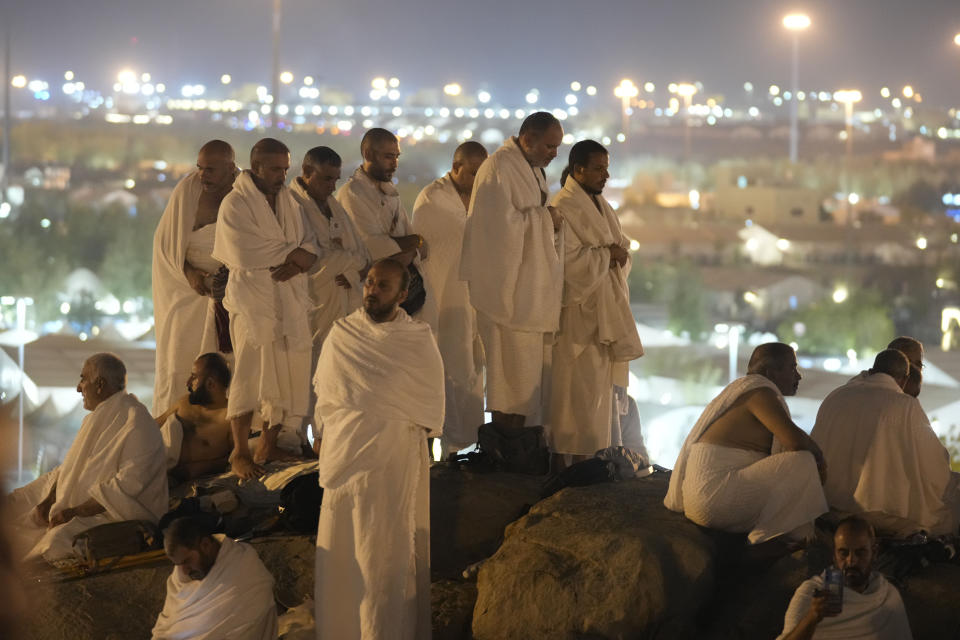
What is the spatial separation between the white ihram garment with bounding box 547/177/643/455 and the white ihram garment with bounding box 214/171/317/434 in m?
1.58

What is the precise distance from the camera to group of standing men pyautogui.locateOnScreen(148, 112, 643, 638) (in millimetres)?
7715

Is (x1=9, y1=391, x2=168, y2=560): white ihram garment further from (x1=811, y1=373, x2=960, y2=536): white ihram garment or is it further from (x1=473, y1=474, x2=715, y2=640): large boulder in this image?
(x1=811, y1=373, x2=960, y2=536): white ihram garment

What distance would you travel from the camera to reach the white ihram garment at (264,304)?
25.4 ft

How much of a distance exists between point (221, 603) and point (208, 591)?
0.09 metres

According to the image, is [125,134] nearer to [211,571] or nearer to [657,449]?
[657,449]

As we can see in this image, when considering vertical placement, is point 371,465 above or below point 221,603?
above

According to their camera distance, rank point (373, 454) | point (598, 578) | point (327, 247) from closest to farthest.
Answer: point (373, 454)
point (598, 578)
point (327, 247)

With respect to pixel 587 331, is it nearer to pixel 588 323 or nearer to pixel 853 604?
pixel 588 323

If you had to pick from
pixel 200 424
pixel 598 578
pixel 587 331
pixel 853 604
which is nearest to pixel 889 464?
pixel 853 604

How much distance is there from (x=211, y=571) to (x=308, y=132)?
118 feet

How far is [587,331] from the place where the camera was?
7.87 meters

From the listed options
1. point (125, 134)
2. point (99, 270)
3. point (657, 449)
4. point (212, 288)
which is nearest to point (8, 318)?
point (99, 270)

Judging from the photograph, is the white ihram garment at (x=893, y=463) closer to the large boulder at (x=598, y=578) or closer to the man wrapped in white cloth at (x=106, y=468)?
the large boulder at (x=598, y=578)

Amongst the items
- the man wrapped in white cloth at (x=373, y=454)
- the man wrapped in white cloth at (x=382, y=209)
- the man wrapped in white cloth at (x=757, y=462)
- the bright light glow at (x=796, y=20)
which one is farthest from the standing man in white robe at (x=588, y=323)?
the bright light glow at (x=796, y=20)
